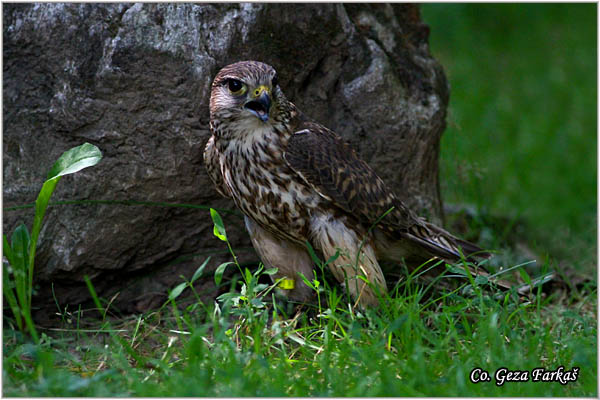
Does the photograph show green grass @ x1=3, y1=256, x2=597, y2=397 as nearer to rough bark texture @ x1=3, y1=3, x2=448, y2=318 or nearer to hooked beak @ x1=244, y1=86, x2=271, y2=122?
rough bark texture @ x1=3, y1=3, x2=448, y2=318

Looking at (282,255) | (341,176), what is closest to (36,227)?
(282,255)

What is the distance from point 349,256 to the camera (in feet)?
10.8

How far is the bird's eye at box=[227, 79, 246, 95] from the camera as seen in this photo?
3139 mm

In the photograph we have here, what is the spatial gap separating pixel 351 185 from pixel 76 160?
52.3 inches

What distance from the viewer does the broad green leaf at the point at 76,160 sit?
316 centimetres

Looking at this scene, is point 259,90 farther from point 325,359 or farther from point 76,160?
point 325,359

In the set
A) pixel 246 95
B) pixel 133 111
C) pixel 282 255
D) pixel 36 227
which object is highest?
pixel 246 95

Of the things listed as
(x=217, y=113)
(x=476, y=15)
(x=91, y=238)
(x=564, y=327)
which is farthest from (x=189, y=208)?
(x=476, y=15)

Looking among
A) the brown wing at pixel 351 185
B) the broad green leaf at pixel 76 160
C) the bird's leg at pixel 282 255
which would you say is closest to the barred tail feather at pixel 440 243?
the brown wing at pixel 351 185

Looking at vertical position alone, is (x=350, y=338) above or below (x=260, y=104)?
below

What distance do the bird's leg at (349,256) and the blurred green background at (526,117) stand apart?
1552 mm

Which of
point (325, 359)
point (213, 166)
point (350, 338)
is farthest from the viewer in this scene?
point (213, 166)

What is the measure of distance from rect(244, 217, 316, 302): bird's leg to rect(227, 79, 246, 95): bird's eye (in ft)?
2.48

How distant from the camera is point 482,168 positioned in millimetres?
4773
